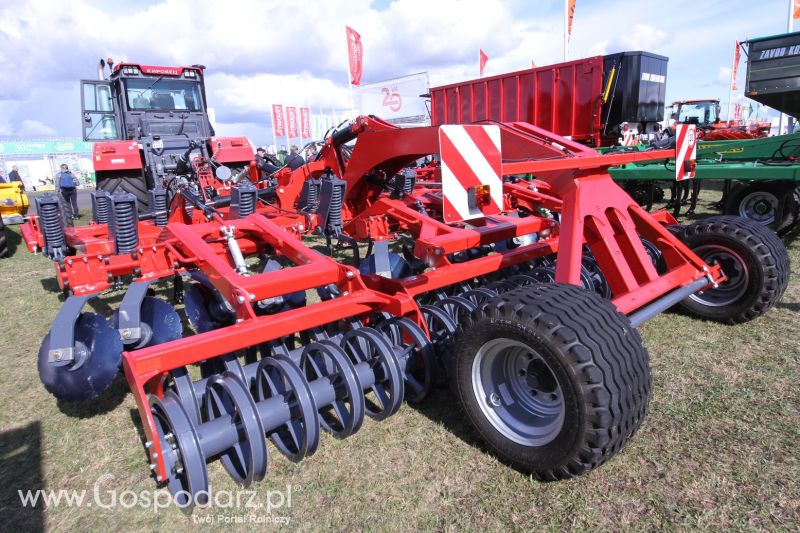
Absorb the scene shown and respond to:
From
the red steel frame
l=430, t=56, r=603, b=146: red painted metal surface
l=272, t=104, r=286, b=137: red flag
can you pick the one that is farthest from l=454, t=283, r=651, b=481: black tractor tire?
l=272, t=104, r=286, b=137: red flag

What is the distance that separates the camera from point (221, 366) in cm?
271

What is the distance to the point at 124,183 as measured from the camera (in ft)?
27.8

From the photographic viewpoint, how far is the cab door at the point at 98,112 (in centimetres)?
894

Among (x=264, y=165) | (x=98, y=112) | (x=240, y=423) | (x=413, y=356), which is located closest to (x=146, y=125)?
(x=98, y=112)

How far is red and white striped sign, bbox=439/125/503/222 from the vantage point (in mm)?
2236

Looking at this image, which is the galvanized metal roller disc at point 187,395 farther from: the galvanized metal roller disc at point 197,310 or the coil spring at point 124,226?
the coil spring at point 124,226

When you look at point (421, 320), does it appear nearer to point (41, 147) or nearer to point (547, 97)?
point (547, 97)

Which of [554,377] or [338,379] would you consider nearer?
[554,377]

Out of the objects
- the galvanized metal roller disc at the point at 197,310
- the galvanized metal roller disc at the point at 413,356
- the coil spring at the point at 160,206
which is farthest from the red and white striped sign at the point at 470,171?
the coil spring at the point at 160,206

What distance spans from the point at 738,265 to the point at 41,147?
133 feet

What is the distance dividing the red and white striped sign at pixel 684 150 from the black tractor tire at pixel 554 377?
181 centimetres

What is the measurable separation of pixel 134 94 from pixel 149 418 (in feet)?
29.1

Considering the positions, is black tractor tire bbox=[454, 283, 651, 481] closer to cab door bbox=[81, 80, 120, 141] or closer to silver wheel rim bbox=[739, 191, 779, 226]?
silver wheel rim bbox=[739, 191, 779, 226]

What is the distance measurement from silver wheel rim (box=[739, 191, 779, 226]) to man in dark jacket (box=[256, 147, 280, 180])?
6.94 m
